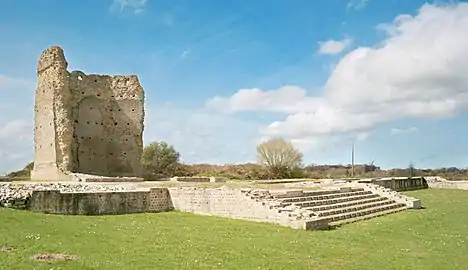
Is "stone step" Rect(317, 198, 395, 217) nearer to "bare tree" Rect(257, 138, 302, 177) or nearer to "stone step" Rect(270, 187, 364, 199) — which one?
"stone step" Rect(270, 187, 364, 199)

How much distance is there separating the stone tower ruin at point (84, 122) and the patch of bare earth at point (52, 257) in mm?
23034

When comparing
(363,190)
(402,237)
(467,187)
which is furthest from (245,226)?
(467,187)

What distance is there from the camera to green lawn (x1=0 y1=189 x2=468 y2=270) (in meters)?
10.8

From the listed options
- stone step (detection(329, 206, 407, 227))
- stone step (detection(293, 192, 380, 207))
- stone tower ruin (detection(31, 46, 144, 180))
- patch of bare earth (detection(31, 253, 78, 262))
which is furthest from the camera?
stone tower ruin (detection(31, 46, 144, 180))

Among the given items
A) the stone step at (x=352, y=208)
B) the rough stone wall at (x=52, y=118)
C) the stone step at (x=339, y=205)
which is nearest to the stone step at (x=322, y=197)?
the stone step at (x=339, y=205)

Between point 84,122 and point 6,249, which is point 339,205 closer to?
point 6,249

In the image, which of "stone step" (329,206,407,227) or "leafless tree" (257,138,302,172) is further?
"leafless tree" (257,138,302,172)

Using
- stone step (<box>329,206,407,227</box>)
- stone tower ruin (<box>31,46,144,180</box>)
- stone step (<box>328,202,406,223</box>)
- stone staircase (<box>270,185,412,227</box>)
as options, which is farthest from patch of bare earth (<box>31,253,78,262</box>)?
stone tower ruin (<box>31,46,144,180</box>)

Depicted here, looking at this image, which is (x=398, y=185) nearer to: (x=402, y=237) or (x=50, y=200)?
(x=402, y=237)

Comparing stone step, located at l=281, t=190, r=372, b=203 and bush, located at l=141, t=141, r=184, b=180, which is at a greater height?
bush, located at l=141, t=141, r=184, b=180

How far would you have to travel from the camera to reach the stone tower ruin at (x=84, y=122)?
34.3 m

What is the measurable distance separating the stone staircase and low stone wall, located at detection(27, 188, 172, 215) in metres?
5.26

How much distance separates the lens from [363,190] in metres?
29.0

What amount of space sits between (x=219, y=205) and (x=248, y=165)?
131 ft
